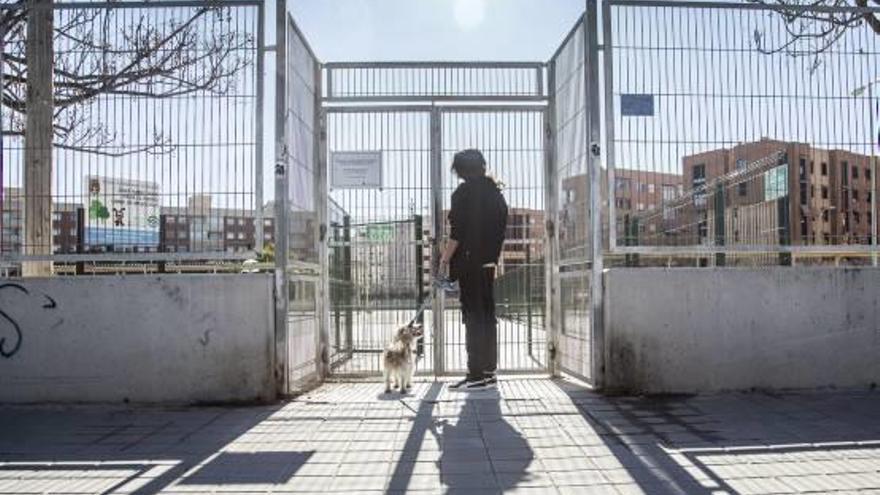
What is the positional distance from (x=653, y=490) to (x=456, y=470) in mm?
1182

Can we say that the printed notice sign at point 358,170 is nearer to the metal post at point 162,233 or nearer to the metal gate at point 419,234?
the metal gate at point 419,234

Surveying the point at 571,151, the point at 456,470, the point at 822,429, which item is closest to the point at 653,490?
the point at 456,470

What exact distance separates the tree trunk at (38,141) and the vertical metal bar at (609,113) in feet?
17.2

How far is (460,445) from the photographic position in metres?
5.75

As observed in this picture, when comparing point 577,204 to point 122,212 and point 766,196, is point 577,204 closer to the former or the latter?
point 766,196

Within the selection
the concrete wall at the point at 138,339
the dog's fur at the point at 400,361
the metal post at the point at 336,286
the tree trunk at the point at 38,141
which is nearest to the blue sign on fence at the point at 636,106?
the dog's fur at the point at 400,361

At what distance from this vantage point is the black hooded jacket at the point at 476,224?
26.2 feet

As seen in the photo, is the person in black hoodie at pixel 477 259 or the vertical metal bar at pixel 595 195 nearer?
the vertical metal bar at pixel 595 195

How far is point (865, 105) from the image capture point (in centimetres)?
809

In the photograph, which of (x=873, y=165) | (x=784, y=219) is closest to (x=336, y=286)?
(x=784, y=219)

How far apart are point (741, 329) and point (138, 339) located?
5561 millimetres

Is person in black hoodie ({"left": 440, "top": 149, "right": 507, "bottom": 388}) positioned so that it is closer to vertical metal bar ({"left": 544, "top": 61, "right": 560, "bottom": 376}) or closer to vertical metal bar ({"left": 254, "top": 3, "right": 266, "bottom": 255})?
vertical metal bar ({"left": 544, "top": 61, "right": 560, "bottom": 376})

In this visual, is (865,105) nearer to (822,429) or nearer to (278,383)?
(822,429)

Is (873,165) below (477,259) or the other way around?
the other way around
